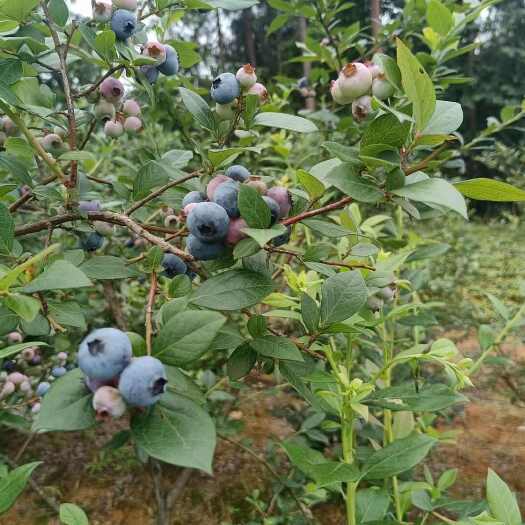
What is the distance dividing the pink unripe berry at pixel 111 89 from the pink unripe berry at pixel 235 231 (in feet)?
1.61

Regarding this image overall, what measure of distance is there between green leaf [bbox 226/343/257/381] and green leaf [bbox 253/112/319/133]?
313 mm

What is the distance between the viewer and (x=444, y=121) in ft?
1.82

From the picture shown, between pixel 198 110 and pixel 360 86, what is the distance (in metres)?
0.24

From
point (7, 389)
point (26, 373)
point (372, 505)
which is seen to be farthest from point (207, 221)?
point (26, 373)

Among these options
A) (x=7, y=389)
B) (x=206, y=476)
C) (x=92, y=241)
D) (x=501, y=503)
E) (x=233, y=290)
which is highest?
(x=233, y=290)

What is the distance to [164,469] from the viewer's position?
2.26 meters

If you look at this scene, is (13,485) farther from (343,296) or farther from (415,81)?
(415,81)

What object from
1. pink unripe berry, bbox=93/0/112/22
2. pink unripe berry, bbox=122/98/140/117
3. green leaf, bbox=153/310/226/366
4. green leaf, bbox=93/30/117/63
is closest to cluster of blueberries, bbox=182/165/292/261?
green leaf, bbox=153/310/226/366

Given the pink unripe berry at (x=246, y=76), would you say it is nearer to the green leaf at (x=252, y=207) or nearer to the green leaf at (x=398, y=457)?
the green leaf at (x=252, y=207)

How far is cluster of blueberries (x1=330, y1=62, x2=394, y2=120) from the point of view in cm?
65

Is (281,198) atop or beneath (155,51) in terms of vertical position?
beneath

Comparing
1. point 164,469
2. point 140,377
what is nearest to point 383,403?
point 140,377

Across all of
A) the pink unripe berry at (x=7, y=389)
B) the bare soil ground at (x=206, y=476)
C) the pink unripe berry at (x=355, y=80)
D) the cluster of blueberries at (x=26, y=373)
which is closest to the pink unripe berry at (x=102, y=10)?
the pink unripe berry at (x=355, y=80)

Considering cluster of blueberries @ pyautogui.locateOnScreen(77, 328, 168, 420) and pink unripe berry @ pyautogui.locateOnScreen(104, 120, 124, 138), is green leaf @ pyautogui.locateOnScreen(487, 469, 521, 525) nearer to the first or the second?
cluster of blueberries @ pyautogui.locateOnScreen(77, 328, 168, 420)
